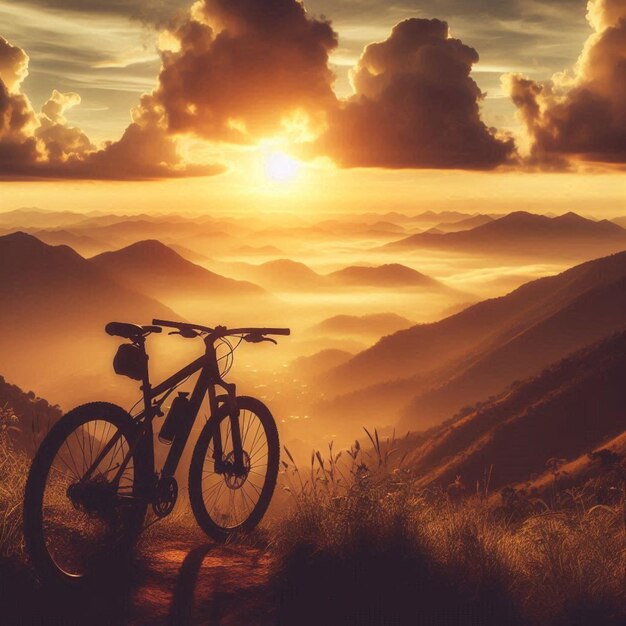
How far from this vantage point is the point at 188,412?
561 cm

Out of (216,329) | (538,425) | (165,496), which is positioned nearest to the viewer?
(165,496)

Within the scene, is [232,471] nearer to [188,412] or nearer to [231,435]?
[231,435]

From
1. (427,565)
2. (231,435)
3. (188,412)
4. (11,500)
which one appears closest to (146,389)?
(188,412)

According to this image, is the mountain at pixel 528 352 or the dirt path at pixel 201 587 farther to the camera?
the mountain at pixel 528 352

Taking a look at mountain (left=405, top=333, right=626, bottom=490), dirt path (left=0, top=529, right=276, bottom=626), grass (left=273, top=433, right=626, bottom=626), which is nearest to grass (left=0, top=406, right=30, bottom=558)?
dirt path (left=0, top=529, right=276, bottom=626)

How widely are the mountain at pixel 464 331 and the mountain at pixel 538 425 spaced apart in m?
62.9

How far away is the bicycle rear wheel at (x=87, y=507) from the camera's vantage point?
4.48 metres

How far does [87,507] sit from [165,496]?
68cm

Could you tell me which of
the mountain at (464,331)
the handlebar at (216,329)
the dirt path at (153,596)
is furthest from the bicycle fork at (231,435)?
the mountain at (464,331)

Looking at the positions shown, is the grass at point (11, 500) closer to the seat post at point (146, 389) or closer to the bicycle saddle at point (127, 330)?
the seat post at point (146, 389)

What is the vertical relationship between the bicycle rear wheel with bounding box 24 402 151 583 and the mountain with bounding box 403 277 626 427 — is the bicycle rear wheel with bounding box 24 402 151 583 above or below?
above

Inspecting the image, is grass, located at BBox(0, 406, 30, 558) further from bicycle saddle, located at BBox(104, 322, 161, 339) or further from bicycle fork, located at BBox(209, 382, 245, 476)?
bicycle fork, located at BBox(209, 382, 245, 476)

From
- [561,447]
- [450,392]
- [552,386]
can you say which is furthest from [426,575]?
[450,392]

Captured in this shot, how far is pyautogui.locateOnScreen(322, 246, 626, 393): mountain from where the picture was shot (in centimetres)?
13625
